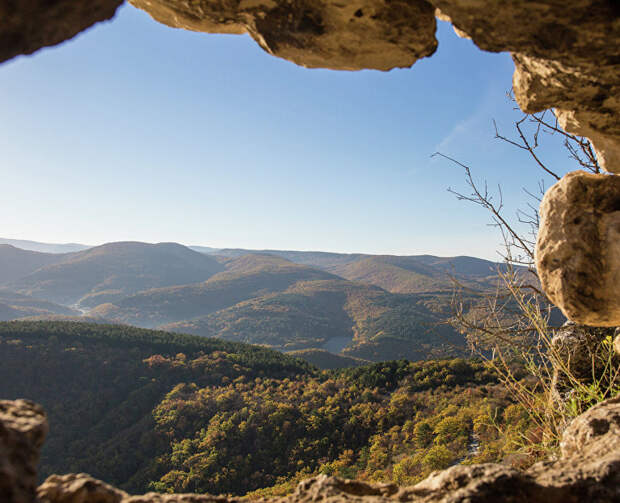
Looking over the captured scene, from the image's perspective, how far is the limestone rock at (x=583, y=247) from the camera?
280 cm

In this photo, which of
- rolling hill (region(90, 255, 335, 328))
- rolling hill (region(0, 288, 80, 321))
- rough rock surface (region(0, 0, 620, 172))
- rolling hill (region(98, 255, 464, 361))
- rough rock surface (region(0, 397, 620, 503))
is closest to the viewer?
rough rock surface (region(0, 397, 620, 503))

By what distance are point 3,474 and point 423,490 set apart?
7.55 feet

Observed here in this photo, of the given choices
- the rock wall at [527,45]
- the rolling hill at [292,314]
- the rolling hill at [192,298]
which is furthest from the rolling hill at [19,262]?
the rock wall at [527,45]

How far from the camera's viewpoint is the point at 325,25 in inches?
106

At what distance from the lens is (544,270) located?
3096mm

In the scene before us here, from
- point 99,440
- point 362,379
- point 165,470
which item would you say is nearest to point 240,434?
point 165,470

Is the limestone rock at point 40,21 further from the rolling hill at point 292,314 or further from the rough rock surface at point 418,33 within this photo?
the rolling hill at point 292,314

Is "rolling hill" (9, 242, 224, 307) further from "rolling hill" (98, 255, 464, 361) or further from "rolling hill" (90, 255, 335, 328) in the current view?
"rolling hill" (98, 255, 464, 361)

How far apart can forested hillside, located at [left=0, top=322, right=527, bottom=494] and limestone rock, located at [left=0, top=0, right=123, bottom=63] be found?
845 centimetres

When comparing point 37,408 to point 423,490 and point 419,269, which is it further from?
point 419,269

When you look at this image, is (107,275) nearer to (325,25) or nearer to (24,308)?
(24,308)

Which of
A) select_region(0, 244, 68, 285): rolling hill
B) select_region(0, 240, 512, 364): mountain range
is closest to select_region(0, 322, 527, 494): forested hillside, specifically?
select_region(0, 240, 512, 364): mountain range

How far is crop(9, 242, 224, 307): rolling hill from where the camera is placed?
146m

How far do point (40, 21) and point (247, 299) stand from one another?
131315mm
